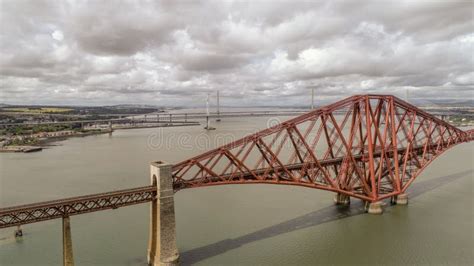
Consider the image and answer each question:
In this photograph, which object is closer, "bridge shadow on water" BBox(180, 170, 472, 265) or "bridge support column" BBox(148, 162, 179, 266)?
"bridge support column" BBox(148, 162, 179, 266)

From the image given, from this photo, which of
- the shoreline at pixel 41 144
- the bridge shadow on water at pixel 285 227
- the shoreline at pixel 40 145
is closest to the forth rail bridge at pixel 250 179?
the bridge shadow on water at pixel 285 227

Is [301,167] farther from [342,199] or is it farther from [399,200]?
[399,200]

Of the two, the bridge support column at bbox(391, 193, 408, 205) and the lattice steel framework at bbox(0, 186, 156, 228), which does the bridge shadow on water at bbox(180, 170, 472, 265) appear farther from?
the lattice steel framework at bbox(0, 186, 156, 228)

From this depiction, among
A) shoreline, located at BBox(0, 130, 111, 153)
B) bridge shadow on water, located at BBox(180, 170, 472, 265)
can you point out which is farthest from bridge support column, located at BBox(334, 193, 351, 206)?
shoreline, located at BBox(0, 130, 111, 153)

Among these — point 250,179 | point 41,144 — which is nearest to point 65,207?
point 250,179

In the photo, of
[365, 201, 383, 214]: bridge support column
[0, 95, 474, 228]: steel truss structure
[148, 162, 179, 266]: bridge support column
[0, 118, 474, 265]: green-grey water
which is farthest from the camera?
[365, 201, 383, 214]: bridge support column

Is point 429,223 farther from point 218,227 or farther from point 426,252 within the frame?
point 218,227
